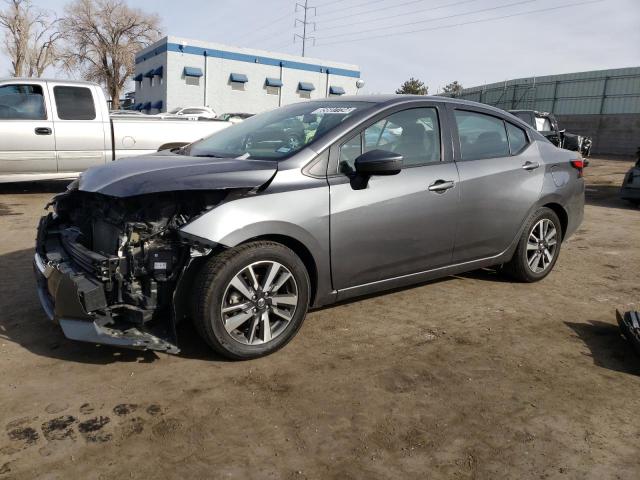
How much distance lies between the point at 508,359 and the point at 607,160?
22519mm

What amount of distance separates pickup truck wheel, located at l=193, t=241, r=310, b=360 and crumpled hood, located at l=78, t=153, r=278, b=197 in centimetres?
42

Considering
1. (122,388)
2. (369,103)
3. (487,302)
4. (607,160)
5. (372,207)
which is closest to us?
(122,388)

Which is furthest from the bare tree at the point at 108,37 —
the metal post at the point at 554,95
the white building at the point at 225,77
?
the metal post at the point at 554,95

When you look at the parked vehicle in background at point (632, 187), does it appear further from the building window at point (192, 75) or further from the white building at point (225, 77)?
the building window at point (192, 75)

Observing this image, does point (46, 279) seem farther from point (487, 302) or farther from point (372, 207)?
point (487, 302)

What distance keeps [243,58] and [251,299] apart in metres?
36.5

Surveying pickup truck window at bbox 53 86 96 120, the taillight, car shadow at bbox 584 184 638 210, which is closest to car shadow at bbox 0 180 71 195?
pickup truck window at bbox 53 86 96 120

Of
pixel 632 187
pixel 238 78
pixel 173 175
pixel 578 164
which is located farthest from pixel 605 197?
pixel 238 78

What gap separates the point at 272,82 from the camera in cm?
3800

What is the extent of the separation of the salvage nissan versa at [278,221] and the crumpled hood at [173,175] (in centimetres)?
1

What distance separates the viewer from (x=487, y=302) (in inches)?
182

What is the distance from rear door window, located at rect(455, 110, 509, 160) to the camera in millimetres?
4410

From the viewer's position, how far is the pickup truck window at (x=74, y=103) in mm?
8930

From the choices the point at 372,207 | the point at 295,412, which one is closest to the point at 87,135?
the point at 372,207
